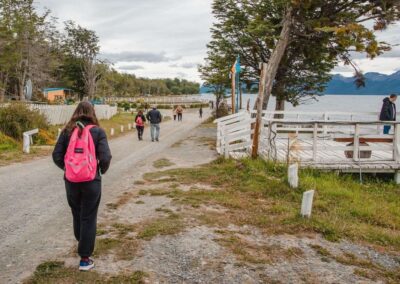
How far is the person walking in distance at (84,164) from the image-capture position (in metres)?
4.14

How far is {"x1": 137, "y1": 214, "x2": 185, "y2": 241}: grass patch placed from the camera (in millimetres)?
5732

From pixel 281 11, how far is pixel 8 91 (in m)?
40.8

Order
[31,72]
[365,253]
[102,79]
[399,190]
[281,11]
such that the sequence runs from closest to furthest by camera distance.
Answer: [365,253] < [399,190] < [281,11] < [31,72] < [102,79]

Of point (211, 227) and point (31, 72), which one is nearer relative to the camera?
point (211, 227)

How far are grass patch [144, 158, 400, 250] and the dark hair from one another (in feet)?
9.87

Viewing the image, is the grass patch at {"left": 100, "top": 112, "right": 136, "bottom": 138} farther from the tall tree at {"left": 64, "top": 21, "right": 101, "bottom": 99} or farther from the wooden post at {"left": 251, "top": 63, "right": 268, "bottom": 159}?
the tall tree at {"left": 64, "top": 21, "right": 101, "bottom": 99}

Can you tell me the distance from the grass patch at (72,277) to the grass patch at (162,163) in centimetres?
759

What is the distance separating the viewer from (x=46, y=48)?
170 ft

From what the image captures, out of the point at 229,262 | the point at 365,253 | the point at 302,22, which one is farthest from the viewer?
the point at 302,22

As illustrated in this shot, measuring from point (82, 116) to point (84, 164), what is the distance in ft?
1.78

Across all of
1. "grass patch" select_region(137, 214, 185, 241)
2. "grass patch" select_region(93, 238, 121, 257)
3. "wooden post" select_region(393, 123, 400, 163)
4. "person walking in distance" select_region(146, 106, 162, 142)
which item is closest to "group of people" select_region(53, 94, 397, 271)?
"grass patch" select_region(93, 238, 121, 257)

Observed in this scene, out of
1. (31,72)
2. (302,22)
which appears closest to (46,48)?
(31,72)

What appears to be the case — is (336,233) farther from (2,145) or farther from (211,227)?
(2,145)

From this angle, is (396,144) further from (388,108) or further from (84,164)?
(84,164)
